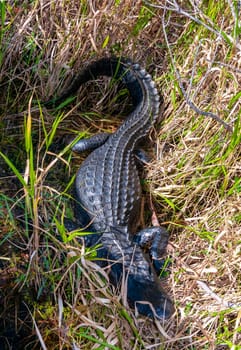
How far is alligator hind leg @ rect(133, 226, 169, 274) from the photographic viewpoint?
332 centimetres

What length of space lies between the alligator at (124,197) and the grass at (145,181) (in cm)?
9

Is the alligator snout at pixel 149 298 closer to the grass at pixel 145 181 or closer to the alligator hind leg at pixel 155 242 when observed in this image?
the grass at pixel 145 181

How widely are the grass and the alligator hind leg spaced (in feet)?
0.24

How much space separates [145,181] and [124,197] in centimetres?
25

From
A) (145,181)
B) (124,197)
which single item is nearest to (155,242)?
(124,197)

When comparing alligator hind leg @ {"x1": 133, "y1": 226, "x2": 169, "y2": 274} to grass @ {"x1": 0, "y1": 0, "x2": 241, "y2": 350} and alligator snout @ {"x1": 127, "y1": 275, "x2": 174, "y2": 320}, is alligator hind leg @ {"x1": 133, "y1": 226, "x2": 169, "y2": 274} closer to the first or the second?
grass @ {"x1": 0, "y1": 0, "x2": 241, "y2": 350}

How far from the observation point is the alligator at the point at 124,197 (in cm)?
300

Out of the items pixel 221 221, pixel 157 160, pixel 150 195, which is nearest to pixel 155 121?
pixel 157 160

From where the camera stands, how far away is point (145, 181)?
3.74 meters

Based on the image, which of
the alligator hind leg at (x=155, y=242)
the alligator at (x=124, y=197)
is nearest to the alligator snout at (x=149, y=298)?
the alligator at (x=124, y=197)

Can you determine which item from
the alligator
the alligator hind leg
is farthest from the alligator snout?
the alligator hind leg

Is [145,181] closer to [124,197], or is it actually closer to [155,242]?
[124,197]

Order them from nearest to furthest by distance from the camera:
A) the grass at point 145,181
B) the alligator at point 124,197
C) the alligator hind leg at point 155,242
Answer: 1. the grass at point 145,181
2. the alligator at point 124,197
3. the alligator hind leg at point 155,242

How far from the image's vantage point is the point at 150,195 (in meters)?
3.65
